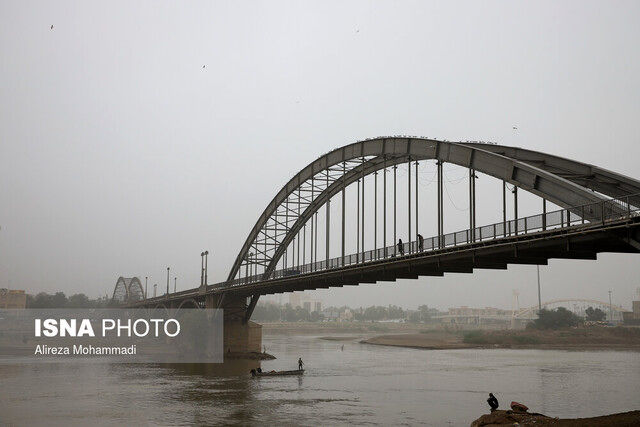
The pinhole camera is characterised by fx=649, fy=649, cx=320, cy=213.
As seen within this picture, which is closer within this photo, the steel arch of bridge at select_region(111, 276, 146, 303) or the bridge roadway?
the bridge roadway

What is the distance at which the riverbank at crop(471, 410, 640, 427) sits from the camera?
21812 mm

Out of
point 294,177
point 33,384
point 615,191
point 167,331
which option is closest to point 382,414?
point 615,191

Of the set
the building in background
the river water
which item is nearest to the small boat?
the river water

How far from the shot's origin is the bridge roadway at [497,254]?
2409 cm

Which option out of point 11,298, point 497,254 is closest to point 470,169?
point 497,254

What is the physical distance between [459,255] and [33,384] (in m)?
31.9

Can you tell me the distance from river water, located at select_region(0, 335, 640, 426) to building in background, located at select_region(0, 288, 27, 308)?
13028cm

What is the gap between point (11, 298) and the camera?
7244 inches

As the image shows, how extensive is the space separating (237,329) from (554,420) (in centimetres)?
5473

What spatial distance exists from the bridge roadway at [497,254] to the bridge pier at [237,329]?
20.2 meters

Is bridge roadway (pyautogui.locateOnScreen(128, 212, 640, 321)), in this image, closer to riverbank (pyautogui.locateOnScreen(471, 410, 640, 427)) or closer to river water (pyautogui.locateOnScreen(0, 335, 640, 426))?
riverbank (pyautogui.locateOnScreen(471, 410, 640, 427))

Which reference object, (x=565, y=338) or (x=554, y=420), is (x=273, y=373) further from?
(x=565, y=338)

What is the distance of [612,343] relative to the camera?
113438 millimetres

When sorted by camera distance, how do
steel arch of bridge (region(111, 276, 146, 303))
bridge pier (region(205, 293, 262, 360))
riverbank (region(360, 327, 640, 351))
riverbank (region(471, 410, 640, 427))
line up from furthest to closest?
steel arch of bridge (region(111, 276, 146, 303))
riverbank (region(360, 327, 640, 351))
bridge pier (region(205, 293, 262, 360))
riverbank (region(471, 410, 640, 427))
